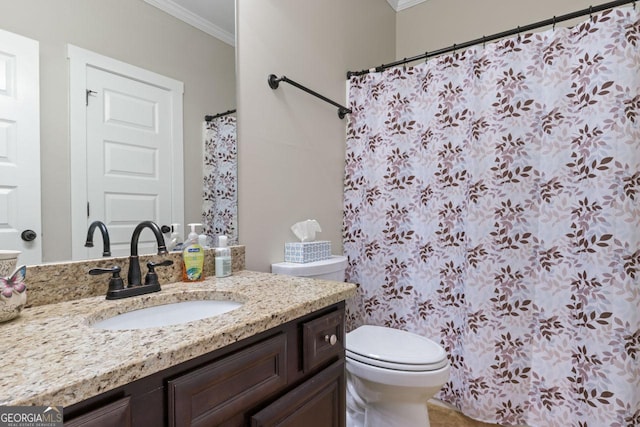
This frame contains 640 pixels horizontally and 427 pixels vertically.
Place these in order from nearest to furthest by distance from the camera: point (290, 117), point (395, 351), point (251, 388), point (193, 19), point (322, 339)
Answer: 1. point (251, 388)
2. point (322, 339)
3. point (193, 19)
4. point (395, 351)
5. point (290, 117)

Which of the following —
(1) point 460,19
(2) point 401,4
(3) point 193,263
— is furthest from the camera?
(2) point 401,4

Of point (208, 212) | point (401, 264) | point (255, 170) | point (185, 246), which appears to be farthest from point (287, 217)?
point (401, 264)

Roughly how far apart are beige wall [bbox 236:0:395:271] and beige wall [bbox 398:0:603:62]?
0.51 metres

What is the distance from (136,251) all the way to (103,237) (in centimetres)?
10

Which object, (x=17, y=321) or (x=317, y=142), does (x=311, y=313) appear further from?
(x=317, y=142)

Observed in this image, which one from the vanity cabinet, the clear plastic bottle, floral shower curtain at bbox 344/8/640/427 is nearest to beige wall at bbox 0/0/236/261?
the clear plastic bottle

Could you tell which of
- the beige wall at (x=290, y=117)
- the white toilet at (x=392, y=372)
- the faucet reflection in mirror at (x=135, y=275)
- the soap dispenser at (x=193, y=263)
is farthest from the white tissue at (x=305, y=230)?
the faucet reflection in mirror at (x=135, y=275)

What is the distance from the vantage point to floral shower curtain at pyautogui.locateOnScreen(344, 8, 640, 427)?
137cm

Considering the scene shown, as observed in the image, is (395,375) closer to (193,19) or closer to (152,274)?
(152,274)

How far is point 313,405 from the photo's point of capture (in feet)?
2.96

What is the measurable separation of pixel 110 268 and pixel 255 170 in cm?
68

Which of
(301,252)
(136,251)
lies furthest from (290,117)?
(136,251)

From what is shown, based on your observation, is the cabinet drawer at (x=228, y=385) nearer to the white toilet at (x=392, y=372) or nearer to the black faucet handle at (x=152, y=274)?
the black faucet handle at (x=152, y=274)

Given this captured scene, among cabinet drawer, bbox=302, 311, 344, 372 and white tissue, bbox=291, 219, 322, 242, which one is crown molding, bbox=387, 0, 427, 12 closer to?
white tissue, bbox=291, 219, 322, 242
